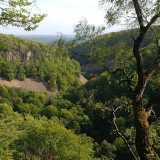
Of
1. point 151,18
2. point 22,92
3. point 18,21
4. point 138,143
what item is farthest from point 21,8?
point 22,92

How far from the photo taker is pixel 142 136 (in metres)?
3.65

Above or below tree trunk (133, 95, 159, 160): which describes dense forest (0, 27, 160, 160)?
below

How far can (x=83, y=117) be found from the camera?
42781 millimetres

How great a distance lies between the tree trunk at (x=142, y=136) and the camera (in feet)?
11.4

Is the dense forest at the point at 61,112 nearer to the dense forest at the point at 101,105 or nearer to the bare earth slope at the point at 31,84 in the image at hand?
the dense forest at the point at 101,105

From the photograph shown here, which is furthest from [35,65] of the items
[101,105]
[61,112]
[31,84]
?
[101,105]

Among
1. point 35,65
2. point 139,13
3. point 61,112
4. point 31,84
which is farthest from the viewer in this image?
point 35,65

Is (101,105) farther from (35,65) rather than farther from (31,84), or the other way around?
(35,65)

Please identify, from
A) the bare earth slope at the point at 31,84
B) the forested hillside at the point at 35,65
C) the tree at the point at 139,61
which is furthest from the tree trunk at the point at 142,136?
the bare earth slope at the point at 31,84

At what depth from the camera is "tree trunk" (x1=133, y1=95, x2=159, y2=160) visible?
348 centimetres

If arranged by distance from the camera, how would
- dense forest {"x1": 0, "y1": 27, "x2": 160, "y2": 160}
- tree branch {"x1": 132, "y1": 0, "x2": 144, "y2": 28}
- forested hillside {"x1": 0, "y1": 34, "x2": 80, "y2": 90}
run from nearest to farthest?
tree branch {"x1": 132, "y1": 0, "x2": 144, "y2": 28}
dense forest {"x1": 0, "y1": 27, "x2": 160, "y2": 160}
forested hillside {"x1": 0, "y1": 34, "x2": 80, "y2": 90}

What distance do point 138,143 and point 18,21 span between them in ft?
13.6

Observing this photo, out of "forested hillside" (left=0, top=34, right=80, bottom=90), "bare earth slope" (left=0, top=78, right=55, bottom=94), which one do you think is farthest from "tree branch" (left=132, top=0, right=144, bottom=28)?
"bare earth slope" (left=0, top=78, right=55, bottom=94)

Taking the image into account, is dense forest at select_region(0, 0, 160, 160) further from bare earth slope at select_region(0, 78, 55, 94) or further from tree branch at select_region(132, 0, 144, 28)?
bare earth slope at select_region(0, 78, 55, 94)
